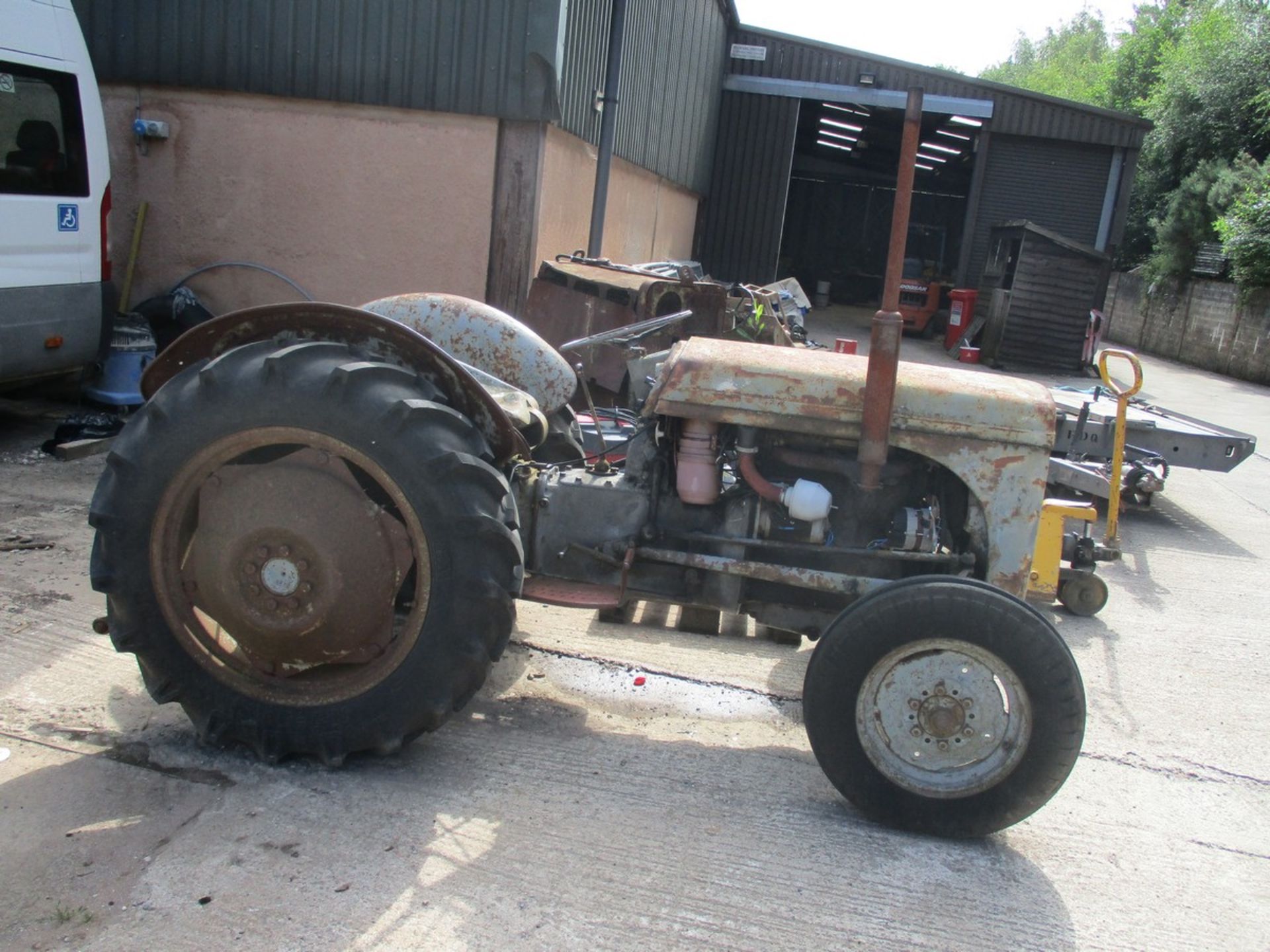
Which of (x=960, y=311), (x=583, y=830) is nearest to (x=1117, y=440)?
(x=583, y=830)

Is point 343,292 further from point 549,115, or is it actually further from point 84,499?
point 84,499

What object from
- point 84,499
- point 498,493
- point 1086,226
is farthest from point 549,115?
point 1086,226

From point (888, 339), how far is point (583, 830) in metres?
1.64

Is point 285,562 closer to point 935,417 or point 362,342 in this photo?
point 362,342

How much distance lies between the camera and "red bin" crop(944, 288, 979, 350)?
18844mm

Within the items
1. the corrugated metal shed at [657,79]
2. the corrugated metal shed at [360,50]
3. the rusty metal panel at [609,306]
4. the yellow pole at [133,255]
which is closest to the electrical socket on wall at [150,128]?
the corrugated metal shed at [360,50]

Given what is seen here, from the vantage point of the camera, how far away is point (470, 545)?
2861 mm

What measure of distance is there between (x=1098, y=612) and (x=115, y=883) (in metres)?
4.70

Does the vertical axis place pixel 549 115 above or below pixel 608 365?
above

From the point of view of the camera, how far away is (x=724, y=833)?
2.89 metres

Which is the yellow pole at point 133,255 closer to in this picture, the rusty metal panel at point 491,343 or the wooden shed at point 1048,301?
the rusty metal panel at point 491,343

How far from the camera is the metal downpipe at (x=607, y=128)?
30.4 ft

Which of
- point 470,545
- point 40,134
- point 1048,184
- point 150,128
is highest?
point 1048,184

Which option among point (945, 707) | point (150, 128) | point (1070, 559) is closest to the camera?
point (945, 707)
